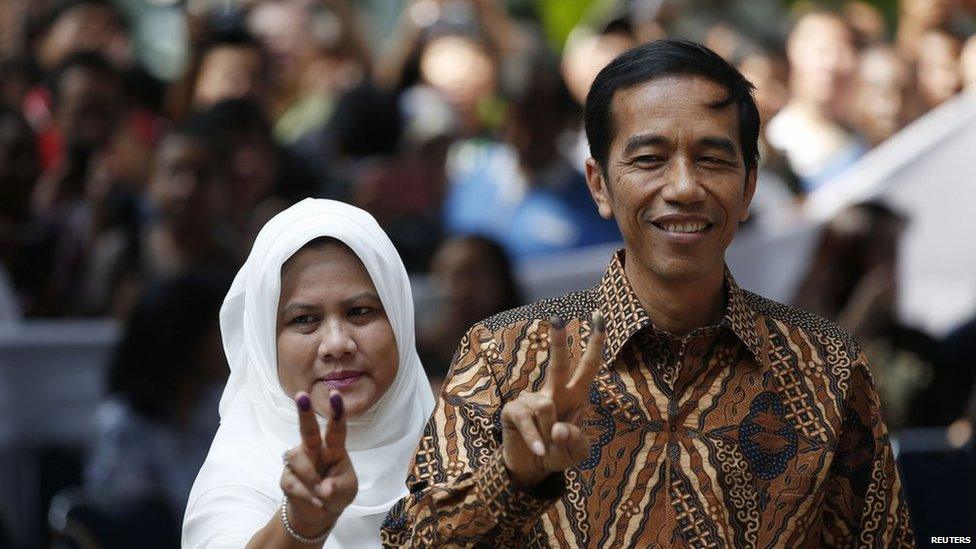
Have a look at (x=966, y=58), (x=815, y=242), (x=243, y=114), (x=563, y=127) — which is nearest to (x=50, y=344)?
(x=243, y=114)

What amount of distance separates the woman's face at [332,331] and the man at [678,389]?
1.84 feet

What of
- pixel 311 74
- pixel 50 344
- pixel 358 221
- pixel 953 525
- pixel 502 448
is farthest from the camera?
pixel 311 74

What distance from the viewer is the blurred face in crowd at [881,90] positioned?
9.03 m

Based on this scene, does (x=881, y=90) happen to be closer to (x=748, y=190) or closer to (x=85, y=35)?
(x=85, y=35)

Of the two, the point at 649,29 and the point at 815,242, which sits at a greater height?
the point at 649,29

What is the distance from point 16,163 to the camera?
8.23 metres

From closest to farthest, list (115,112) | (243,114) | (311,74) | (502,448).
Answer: (502,448) < (243,114) < (115,112) < (311,74)

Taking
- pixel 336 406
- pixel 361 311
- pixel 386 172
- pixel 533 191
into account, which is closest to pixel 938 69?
pixel 533 191

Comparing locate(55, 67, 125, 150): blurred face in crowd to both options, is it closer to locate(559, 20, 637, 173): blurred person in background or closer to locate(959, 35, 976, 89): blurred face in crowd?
locate(559, 20, 637, 173): blurred person in background

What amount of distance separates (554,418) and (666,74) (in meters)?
0.78

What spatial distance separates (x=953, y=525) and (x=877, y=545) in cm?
258

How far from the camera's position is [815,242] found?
8.09 metres

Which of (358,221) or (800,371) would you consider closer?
(800,371)

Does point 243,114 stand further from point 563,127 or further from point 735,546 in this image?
point 735,546
